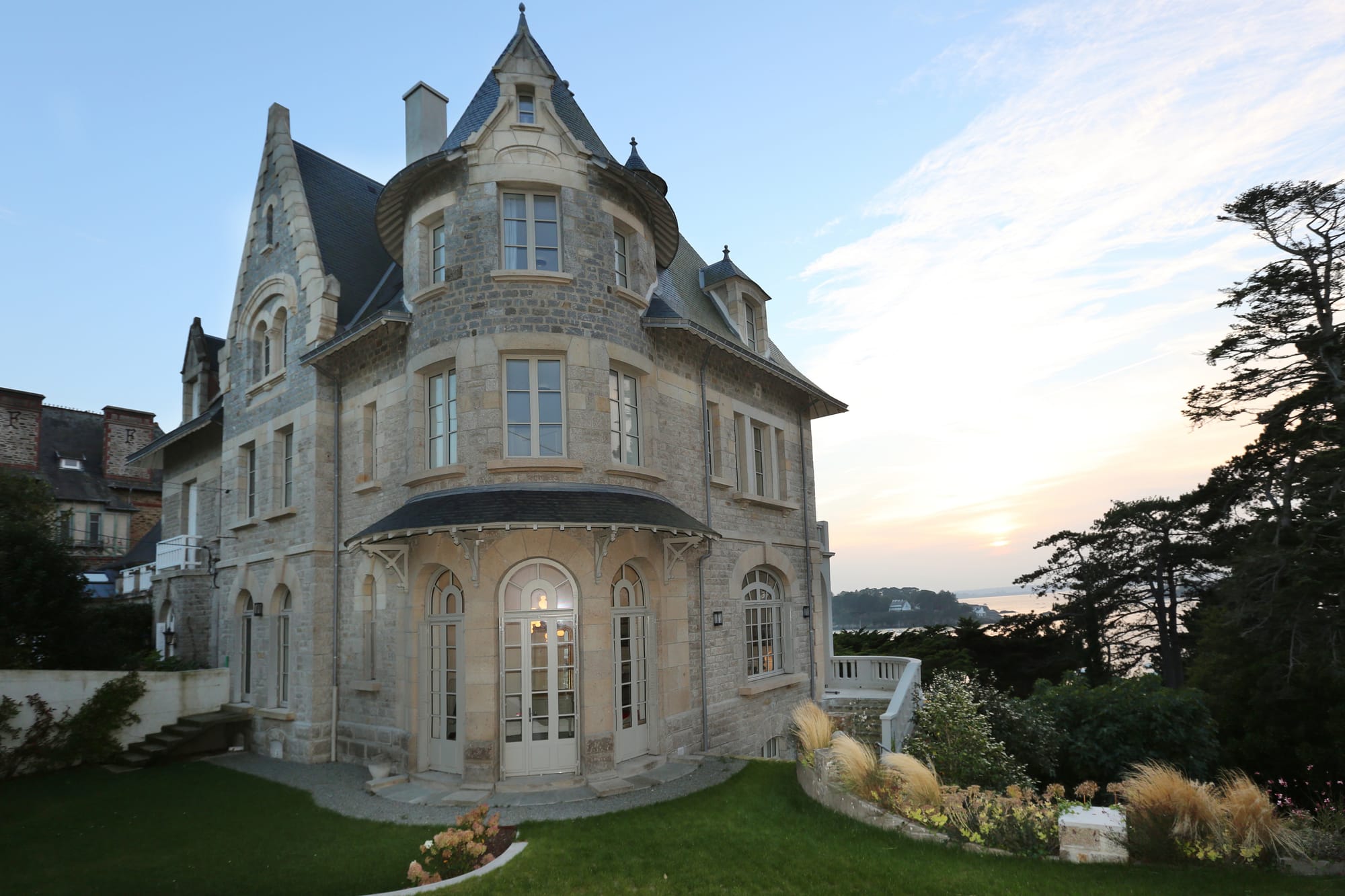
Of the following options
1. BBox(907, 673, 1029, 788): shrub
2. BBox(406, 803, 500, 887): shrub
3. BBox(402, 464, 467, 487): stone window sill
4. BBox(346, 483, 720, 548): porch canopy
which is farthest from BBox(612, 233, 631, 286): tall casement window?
BBox(406, 803, 500, 887): shrub

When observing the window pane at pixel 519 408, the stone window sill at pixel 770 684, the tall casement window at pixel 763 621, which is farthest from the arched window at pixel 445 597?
the tall casement window at pixel 763 621

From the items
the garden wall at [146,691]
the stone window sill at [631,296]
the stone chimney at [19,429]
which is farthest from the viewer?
the stone chimney at [19,429]

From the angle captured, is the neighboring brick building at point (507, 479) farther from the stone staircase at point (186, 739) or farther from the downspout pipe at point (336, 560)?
the stone staircase at point (186, 739)

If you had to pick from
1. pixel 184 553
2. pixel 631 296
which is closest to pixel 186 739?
pixel 184 553

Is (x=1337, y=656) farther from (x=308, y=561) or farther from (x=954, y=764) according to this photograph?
(x=308, y=561)

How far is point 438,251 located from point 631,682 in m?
7.57

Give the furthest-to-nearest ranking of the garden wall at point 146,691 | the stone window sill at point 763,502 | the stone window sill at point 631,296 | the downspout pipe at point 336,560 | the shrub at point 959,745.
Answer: the stone window sill at point 763,502 → the downspout pipe at point 336,560 → the garden wall at point 146,691 → the stone window sill at point 631,296 → the shrub at point 959,745

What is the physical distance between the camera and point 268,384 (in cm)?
1606

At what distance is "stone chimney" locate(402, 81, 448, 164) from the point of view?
1842cm

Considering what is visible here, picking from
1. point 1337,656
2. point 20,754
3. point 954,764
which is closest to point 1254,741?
point 1337,656

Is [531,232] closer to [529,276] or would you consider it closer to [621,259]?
[529,276]

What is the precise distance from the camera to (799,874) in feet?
23.6

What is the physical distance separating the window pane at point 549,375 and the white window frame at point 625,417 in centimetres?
76

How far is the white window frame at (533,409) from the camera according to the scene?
11398 mm
